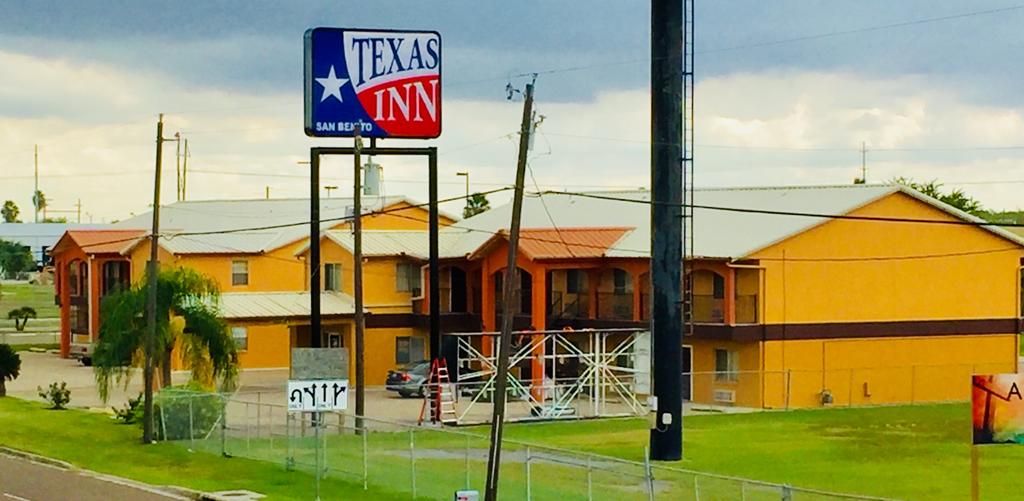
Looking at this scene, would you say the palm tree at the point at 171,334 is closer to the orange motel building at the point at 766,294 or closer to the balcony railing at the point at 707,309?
the orange motel building at the point at 766,294

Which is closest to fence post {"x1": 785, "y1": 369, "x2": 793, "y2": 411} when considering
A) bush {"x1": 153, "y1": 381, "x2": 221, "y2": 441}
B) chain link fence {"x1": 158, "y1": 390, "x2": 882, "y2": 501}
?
chain link fence {"x1": 158, "y1": 390, "x2": 882, "y2": 501}

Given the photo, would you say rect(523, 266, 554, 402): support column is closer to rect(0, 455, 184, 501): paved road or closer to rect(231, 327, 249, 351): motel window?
rect(231, 327, 249, 351): motel window

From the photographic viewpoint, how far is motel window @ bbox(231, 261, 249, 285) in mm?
86375

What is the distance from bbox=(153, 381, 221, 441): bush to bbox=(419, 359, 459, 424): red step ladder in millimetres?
8092

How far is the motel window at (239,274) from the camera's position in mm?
86375

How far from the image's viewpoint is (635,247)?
67.5 metres

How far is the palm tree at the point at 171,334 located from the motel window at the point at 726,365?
1886cm

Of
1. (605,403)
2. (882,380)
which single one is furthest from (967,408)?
(605,403)

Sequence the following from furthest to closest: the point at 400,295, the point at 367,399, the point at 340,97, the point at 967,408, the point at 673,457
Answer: the point at 400,295, the point at 367,399, the point at 967,408, the point at 340,97, the point at 673,457

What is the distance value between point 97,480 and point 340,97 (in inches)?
730

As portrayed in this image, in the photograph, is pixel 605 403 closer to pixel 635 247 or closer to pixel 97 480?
pixel 635 247

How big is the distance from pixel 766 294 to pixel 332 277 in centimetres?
2739

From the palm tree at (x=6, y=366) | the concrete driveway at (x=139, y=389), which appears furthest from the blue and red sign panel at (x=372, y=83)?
the palm tree at (x=6, y=366)

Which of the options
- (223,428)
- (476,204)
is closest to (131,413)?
(223,428)
